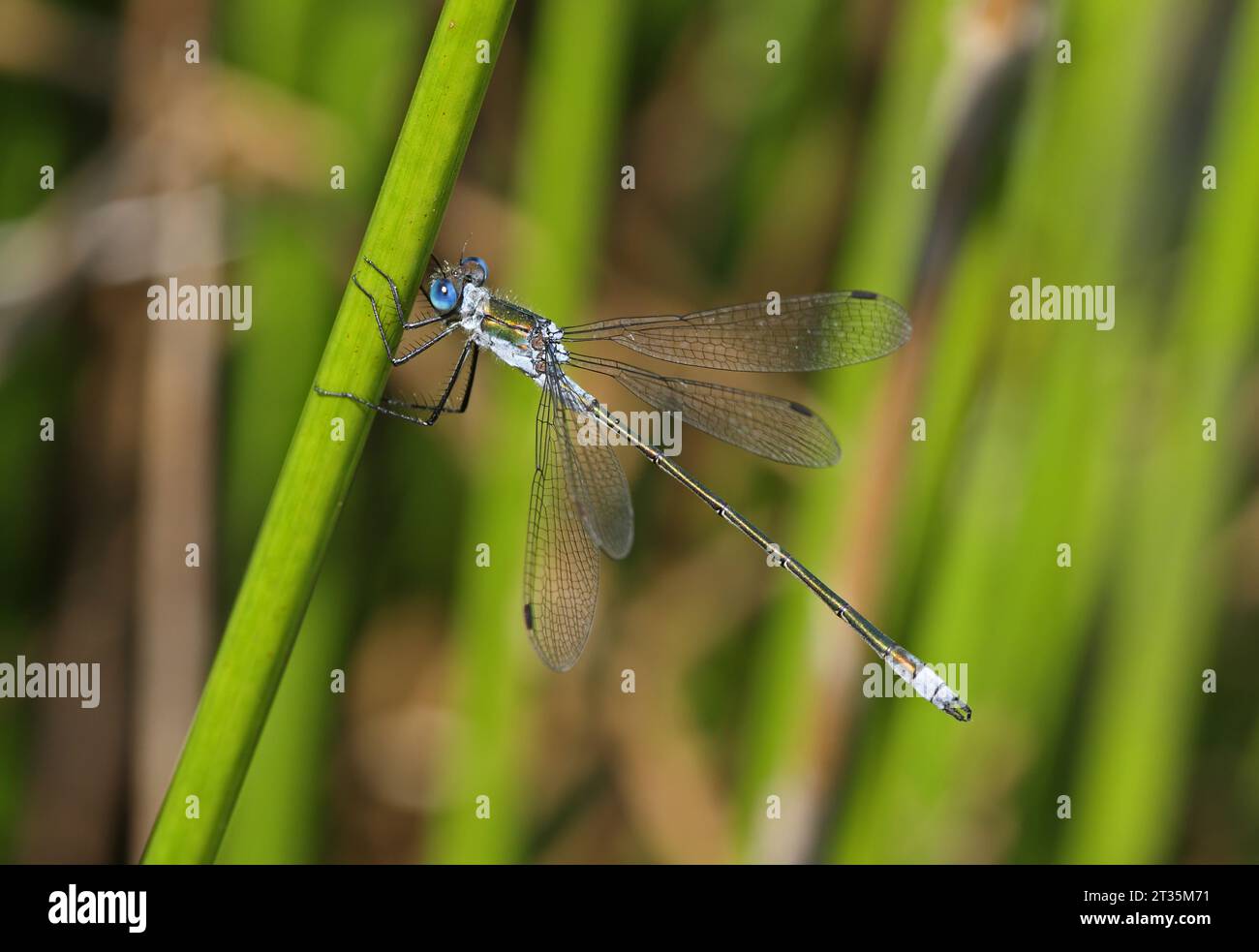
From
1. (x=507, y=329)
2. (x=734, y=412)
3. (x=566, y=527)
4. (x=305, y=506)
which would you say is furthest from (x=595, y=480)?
(x=305, y=506)

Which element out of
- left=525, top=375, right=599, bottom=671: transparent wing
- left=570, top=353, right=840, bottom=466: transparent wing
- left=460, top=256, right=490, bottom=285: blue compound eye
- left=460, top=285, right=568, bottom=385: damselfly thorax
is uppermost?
left=460, top=256, right=490, bottom=285: blue compound eye

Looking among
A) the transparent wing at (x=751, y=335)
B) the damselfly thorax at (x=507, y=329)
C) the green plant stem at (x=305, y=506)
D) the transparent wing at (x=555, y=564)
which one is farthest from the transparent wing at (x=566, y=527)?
the green plant stem at (x=305, y=506)

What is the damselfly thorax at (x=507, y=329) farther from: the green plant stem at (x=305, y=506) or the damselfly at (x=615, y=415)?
the green plant stem at (x=305, y=506)

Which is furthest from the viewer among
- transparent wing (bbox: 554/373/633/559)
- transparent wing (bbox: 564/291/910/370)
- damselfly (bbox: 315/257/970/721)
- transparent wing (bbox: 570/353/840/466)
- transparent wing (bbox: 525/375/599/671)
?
transparent wing (bbox: 570/353/840/466)

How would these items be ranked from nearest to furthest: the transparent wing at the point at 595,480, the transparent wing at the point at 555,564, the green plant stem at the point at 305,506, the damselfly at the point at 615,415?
the green plant stem at the point at 305,506 → the transparent wing at the point at 555,564 → the damselfly at the point at 615,415 → the transparent wing at the point at 595,480

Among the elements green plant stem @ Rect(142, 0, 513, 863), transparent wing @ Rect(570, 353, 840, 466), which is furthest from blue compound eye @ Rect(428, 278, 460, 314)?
green plant stem @ Rect(142, 0, 513, 863)

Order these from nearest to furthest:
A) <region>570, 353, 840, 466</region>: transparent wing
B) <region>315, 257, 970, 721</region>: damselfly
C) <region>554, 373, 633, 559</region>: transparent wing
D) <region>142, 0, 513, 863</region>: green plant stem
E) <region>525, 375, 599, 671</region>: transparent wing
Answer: <region>142, 0, 513, 863</region>: green plant stem → <region>525, 375, 599, 671</region>: transparent wing → <region>315, 257, 970, 721</region>: damselfly → <region>554, 373, 633, 559</region>: transparent wing → <region>570, 353, 840, 466</region>: transparent wing

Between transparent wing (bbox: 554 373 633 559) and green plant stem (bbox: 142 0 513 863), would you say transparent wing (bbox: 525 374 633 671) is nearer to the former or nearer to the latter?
transparent wing (bbox: 554 373 633 559)
